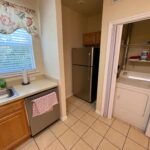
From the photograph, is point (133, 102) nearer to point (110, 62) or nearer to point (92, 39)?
point (110, 62)

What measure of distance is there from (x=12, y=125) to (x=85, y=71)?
1.78m

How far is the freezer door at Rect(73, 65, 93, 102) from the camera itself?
240cm

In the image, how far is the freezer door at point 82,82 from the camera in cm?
240

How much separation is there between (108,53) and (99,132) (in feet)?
4.75

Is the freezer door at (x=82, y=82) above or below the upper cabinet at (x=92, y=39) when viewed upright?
below

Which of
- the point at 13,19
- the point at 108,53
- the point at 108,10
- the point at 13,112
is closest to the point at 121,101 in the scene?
the point at 108,53

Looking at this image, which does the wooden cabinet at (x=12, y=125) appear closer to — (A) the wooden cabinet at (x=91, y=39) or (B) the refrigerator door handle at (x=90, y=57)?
(B) the refrigerator door handle at (x=90, y=57)

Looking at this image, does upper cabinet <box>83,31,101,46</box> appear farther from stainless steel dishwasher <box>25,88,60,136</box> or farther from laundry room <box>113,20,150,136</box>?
stainless steel dishwasher <box>25,88,60,136</box>

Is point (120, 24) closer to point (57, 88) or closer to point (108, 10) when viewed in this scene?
point (108, 10)

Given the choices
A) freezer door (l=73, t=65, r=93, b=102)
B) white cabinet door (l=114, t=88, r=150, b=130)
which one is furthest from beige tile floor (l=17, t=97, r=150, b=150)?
freezer door (l=73, t=65, r=93, b=102)

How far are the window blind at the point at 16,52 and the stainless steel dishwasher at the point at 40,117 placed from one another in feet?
2.39

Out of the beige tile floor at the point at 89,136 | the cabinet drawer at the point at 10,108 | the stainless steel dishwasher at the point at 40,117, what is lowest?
the beige tile floor at the point at 89,136

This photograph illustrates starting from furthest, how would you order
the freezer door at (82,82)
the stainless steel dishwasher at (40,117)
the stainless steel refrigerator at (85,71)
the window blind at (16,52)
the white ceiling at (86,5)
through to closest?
the freezer door at (82,82)
the stainless steel refrigerator at (85,71)
the white ceiling at (86,5)
the window blind at (16,52)
the stainless steel dishwasher at (40,117)

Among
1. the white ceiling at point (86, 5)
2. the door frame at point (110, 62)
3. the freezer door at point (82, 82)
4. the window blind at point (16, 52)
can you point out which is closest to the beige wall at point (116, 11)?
the door frame at point (110, 62)
